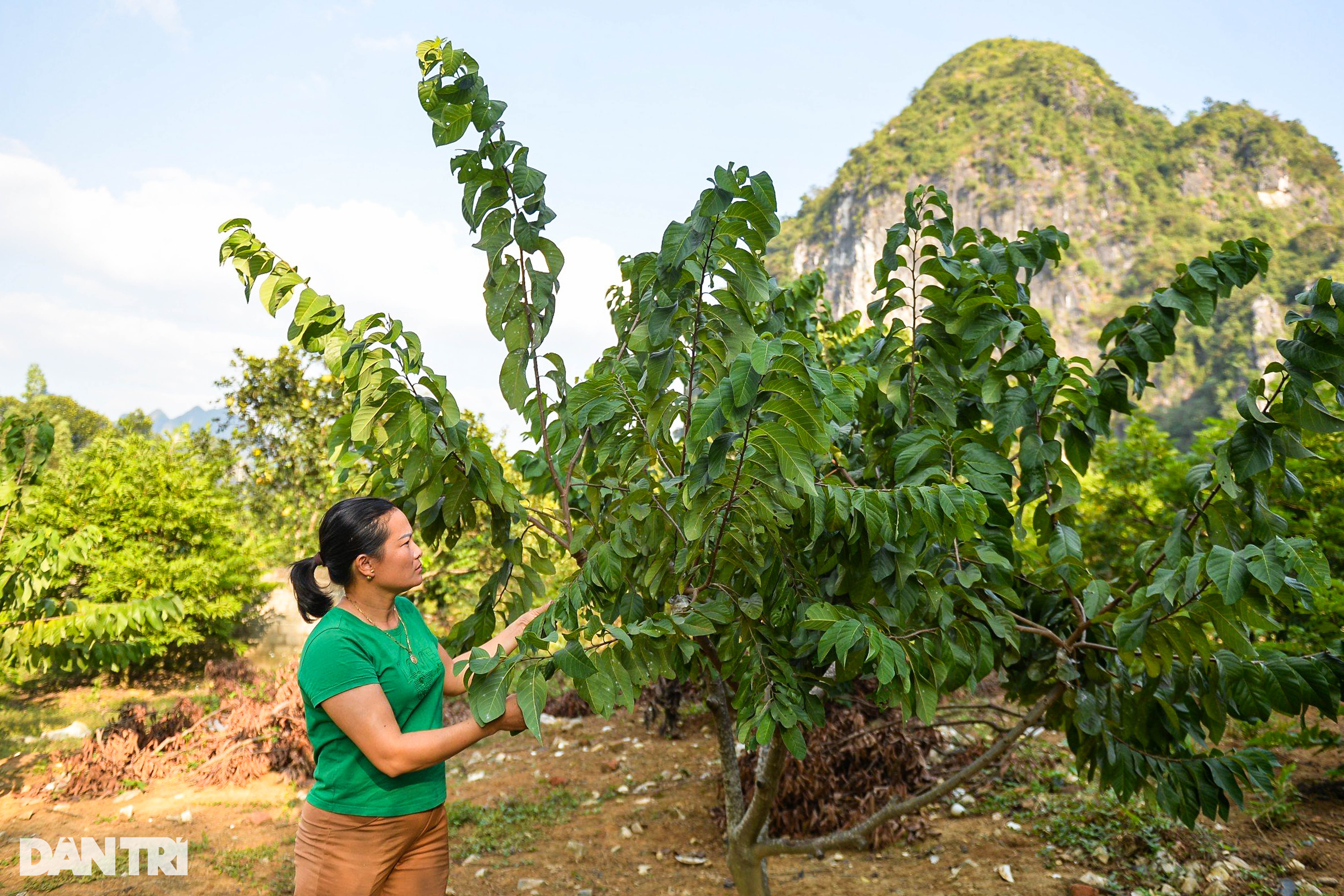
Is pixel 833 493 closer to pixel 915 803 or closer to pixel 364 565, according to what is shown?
pixel 364 565

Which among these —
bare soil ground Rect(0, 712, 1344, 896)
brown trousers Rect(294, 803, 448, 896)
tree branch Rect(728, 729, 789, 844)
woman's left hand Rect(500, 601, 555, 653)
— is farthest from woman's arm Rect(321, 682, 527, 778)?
bare soil ground Rect(0, 712, 1344, 896)

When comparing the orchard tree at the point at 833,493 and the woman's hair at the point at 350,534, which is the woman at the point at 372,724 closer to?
the woman's hair at the point at 350,534

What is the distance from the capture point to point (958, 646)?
257cm

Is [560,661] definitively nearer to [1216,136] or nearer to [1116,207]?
[1116,207]

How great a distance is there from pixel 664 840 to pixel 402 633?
3441 millimetres

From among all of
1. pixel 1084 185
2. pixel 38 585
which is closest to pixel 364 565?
pixel 38 585

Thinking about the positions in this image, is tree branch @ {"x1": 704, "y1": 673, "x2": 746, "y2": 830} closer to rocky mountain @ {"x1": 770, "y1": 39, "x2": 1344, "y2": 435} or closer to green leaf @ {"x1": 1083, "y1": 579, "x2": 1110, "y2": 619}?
green leaf @ {"x1": 1083, "y1": 579, "x2": 1110, "y2": 619}

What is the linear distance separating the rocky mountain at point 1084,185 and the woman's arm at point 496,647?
7206 centimetres

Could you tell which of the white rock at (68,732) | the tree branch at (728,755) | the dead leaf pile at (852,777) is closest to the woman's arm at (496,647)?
the tree branch at (728,755)

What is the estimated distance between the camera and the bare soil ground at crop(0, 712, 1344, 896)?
4.26 meters

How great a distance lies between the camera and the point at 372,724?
6.88 ft

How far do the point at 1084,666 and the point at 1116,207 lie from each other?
92.3m

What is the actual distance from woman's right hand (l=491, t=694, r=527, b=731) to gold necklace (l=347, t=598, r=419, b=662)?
394 millimetres

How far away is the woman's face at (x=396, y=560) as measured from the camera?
231 centimetres
